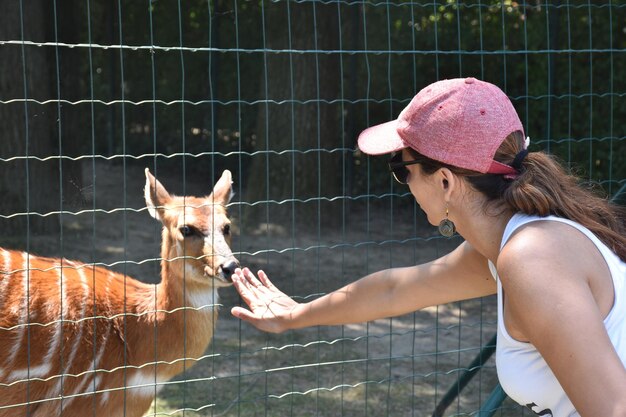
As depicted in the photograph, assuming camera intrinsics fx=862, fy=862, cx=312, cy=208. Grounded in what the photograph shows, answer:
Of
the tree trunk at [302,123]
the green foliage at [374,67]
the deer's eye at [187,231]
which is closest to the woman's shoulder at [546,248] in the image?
the deer's eye at [187,231]

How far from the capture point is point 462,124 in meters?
2.17

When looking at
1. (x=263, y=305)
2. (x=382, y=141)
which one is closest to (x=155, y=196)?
(x=263, y=305)

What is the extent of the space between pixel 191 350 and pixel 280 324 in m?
1.65

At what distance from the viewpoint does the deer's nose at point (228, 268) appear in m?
4.41

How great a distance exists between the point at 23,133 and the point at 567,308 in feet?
22.7

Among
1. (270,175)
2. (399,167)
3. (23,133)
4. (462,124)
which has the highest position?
(462,124)

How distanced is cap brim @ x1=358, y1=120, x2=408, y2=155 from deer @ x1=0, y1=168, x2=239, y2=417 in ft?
4.59

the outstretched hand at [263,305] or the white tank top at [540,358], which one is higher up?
the white tank top at [540,358]

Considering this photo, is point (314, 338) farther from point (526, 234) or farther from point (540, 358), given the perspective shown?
point (526, 234)

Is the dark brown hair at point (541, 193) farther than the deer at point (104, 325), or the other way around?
the deer at point (104, 325)

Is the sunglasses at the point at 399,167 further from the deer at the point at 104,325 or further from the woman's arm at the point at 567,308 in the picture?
the deer at the point at 104,325

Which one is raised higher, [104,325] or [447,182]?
[447,182]

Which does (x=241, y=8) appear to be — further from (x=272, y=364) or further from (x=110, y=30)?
(x=272, y=364)

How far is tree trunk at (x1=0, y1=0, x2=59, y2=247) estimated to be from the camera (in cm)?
761
